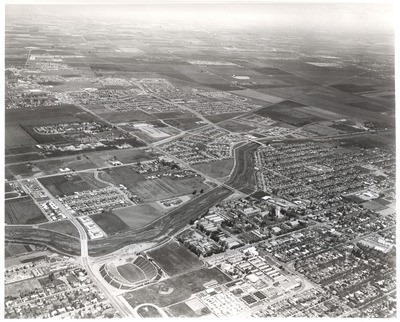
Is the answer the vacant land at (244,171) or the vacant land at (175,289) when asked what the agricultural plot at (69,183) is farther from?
the vacant land at (175,289)

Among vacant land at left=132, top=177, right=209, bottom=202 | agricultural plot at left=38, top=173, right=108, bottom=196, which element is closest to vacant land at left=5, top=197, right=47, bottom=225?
agricultural plot at left=38, top=173, right=108, bottom=196

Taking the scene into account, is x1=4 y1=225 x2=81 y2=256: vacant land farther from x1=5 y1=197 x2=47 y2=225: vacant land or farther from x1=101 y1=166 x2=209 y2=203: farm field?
x1=101 y1=166 x2=209 y2=203: farm field

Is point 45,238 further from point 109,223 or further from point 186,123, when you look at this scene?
point 186,123

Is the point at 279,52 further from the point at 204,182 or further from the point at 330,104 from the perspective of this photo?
the point at 204,182

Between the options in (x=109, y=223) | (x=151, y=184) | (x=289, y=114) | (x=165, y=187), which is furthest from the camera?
(x=289, y=114)

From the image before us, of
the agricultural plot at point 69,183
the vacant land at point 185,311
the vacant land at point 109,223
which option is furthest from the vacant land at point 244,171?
the vacant land at point 185,311

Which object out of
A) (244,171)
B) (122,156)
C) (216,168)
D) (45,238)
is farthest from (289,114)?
(45,238)
